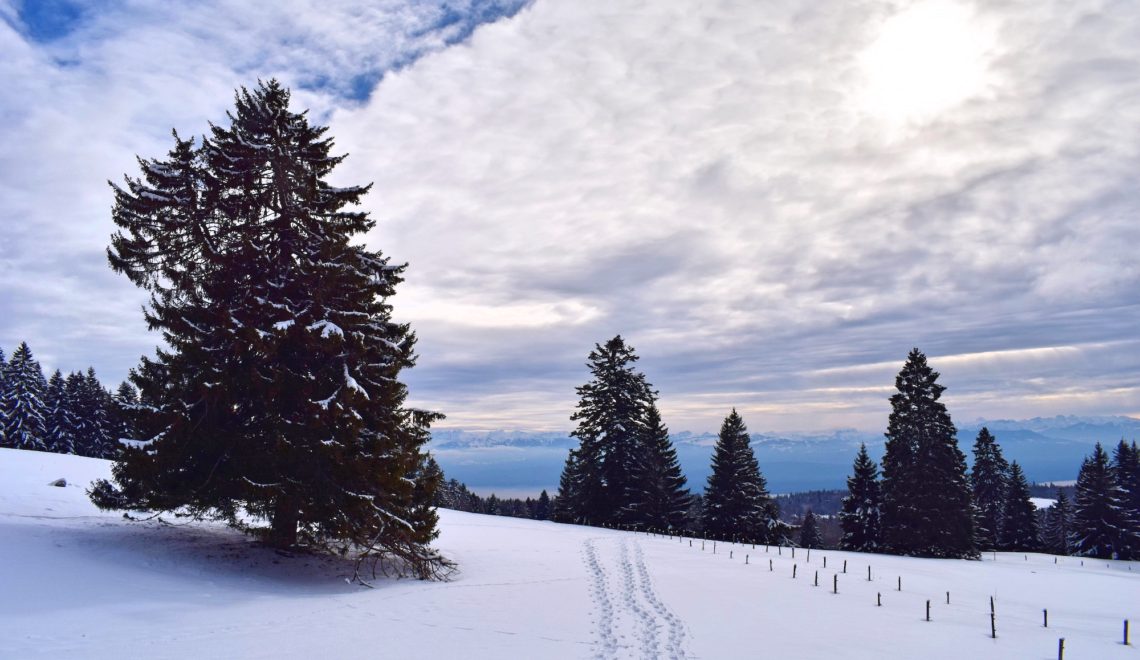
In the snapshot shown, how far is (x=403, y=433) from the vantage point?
1809 cm

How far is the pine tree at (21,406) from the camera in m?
49.6

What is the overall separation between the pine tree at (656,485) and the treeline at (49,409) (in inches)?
1522

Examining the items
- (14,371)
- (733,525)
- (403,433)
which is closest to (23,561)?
(403,433)

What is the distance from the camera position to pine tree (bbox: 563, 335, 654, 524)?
44.4 m

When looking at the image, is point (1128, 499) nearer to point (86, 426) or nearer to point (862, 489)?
point (862, 489)

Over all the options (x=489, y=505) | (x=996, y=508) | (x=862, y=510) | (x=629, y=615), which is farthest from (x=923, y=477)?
(x=489, y=505)

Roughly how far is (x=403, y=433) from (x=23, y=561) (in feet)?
28.8

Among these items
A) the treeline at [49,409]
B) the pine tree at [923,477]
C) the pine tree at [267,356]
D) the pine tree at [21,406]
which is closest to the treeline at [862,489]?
the pine tree at [923,477]

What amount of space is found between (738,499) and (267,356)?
39.7 metres

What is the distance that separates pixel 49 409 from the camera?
5688cm

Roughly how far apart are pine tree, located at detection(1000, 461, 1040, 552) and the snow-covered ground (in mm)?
39423

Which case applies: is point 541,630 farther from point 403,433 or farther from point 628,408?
point 628,408

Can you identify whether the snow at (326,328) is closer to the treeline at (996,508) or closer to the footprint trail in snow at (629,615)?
the footprint trail in snow at (629,615)

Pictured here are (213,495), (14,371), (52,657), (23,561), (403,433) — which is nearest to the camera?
(52,657)
